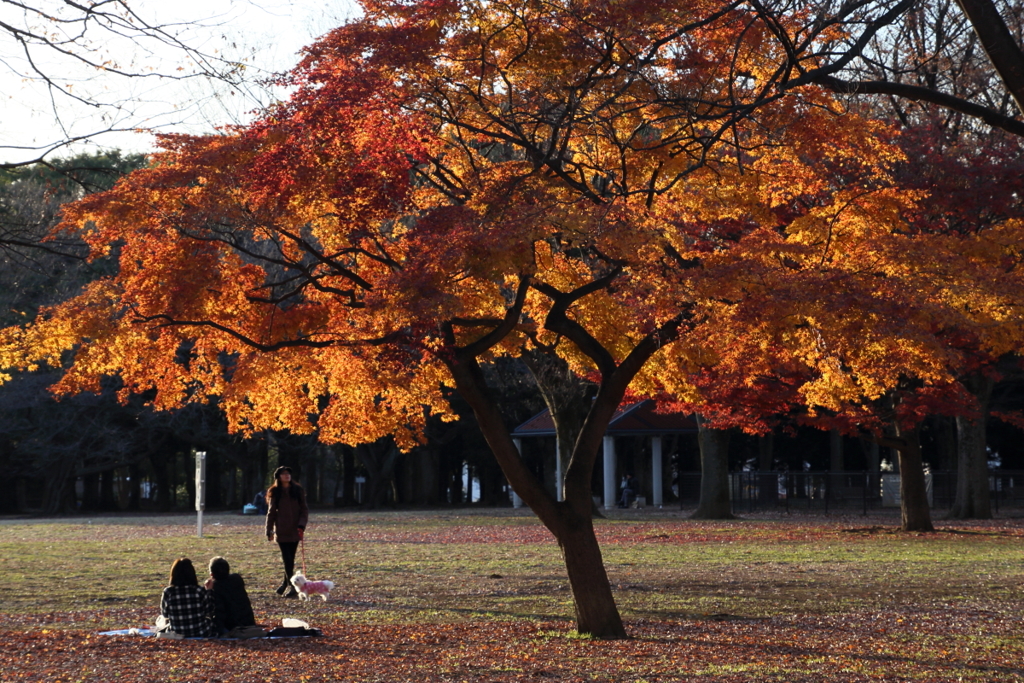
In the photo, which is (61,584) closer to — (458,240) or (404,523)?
(458,240)

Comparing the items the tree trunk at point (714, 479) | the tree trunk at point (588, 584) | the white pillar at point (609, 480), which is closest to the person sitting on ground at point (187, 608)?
the tree trunk at point (588, 584)

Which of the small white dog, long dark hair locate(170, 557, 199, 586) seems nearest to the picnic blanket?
long dark hair locate(170, 557, 199, 586)

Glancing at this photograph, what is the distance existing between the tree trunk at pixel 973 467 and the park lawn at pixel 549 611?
684 cm

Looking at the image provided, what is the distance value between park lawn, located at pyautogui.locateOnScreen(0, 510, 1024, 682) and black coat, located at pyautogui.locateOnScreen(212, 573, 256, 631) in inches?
12.8

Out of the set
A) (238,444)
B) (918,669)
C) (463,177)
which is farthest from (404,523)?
(918,669)

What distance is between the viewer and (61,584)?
1636cm

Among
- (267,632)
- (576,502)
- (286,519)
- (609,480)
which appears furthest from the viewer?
(609,480)

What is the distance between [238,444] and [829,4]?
145 feet

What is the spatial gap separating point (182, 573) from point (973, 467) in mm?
27449

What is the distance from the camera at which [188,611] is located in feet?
34.4

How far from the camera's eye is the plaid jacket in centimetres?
1045

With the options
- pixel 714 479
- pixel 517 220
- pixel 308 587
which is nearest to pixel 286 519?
pixel 308 587

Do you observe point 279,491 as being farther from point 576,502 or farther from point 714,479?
point 714,479

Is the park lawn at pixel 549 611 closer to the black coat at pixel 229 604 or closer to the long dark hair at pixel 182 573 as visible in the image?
the black coat at pixel 229 604
